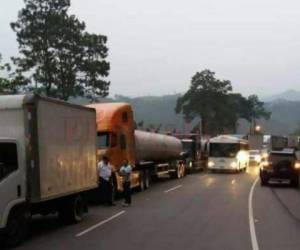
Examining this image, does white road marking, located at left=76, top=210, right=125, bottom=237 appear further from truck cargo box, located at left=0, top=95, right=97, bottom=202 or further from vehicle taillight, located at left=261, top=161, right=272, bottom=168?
vehicle taillight, located at left=261, top=161, right=272, bottom=168

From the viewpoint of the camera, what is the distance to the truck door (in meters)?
14.1

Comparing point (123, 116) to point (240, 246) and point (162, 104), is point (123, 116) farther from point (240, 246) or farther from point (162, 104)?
point (162, 104)

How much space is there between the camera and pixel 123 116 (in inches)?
1129

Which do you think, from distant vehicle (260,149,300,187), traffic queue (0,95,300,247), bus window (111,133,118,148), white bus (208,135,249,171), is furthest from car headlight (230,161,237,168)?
bus window (111,133,118,148)

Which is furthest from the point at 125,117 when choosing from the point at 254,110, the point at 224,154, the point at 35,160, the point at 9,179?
the point at 254,110

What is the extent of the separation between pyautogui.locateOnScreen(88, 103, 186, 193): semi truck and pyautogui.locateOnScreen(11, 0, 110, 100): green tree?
87.2 feet

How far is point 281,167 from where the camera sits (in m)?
36.3

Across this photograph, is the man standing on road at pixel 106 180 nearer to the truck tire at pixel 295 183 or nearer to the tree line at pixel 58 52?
the truck tire at pixel 295 183

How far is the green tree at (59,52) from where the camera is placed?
62906mm

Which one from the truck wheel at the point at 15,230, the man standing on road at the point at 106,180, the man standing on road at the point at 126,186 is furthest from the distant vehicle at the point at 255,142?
the truck wheel at the point at 15,230

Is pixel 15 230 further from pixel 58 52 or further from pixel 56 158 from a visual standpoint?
pixel 58 52

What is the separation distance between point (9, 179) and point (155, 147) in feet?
73.6

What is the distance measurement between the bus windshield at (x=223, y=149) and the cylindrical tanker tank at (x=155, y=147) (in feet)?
31.7

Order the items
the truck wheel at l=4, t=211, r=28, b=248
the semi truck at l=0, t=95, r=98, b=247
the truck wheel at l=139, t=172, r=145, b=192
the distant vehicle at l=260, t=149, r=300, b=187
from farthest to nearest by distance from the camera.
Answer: the distant vehicle at l=260, t=149, r=300, b=187
the truck wheel at l=139, t=172, r=145, b=192
the semi truck at l=0, t=95, r=98, b=247
the truck wheel at l=4, t=211, r=28, b=248
